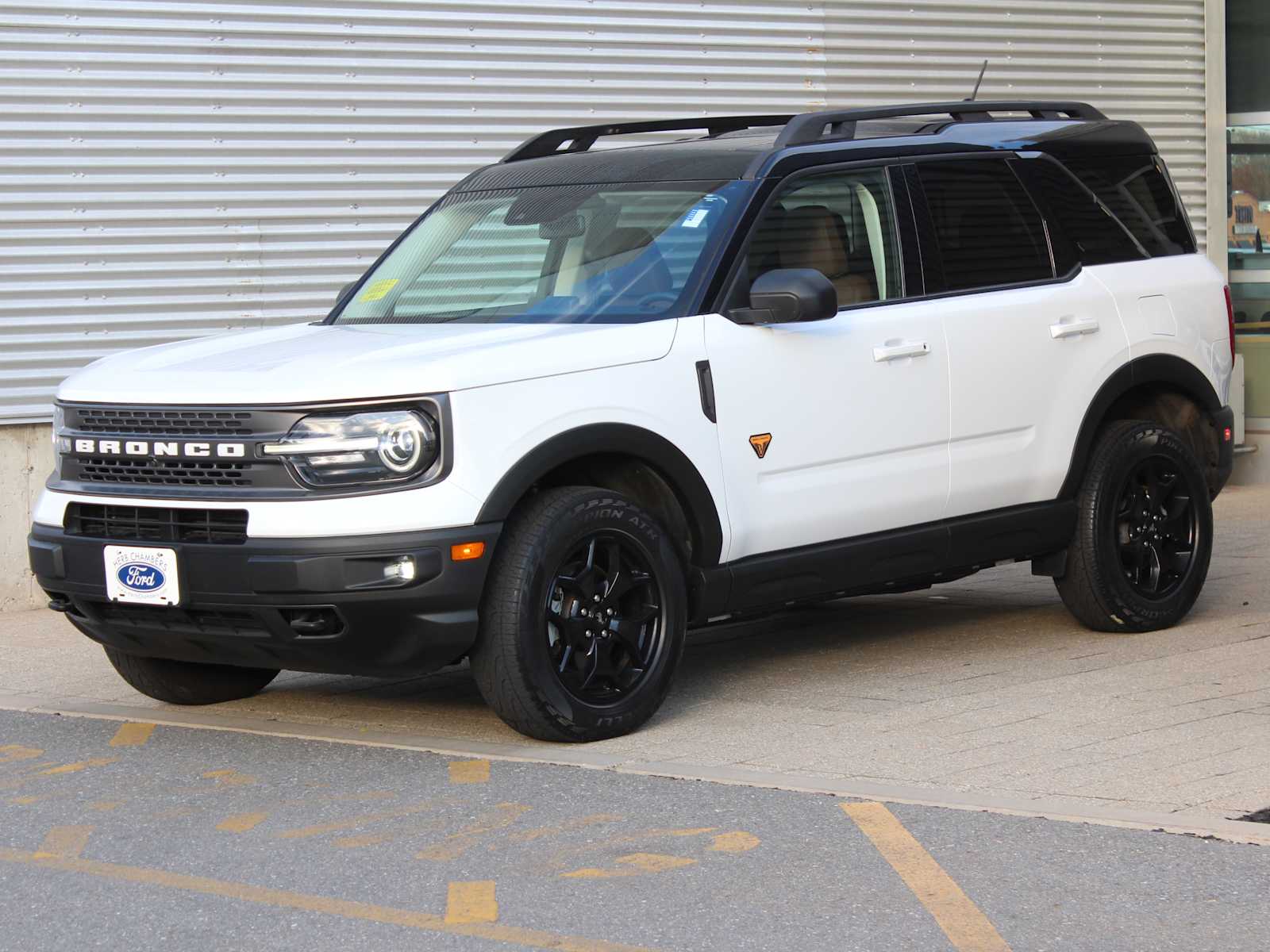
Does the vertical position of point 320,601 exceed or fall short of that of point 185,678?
it exceeds it

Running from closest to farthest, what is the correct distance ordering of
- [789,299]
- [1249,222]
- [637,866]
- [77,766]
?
[637,866] → [77,766] → [789,299] → [1249,222]

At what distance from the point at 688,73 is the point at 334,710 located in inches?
247

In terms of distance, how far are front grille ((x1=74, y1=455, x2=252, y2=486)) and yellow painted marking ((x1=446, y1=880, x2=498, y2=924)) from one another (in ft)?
5.43

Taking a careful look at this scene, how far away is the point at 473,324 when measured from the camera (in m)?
6.53

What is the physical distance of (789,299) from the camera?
6.41 meters

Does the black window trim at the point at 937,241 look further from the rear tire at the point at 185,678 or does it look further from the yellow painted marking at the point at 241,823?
the yellow painted marking at the point at 241,823

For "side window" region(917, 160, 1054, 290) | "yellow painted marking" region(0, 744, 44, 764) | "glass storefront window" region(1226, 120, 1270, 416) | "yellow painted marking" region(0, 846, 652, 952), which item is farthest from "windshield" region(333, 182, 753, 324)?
"glass storefront window" region(1226, 120, 1270, 416)

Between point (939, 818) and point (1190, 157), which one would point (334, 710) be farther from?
point (1190, 157)

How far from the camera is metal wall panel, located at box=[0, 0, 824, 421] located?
395 inches

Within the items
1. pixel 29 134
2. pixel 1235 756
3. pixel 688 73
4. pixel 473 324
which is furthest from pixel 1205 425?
pixel 29 134

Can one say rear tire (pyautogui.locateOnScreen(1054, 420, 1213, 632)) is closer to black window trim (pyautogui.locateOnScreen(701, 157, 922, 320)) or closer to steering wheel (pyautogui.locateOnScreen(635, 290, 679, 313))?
black window trim (pyautogui.locateOnScreen(701, 157, 922, 320))

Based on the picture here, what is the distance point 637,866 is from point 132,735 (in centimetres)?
249

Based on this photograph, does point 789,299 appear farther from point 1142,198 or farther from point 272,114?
point 272,114

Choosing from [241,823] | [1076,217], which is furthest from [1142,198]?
[241,823]
